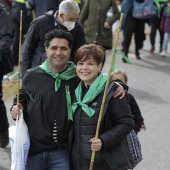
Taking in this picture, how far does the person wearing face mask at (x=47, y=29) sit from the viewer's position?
4539mm

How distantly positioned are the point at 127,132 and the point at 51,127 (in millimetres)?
568

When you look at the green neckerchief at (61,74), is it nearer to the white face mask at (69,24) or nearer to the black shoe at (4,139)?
the white face mask at (69,24)

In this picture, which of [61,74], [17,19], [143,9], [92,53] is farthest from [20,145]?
[143,9]

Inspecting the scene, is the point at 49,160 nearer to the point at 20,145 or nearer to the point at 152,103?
the point at 20,145

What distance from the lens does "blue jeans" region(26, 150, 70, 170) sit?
3350 mm

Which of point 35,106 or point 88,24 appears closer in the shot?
point 35,106

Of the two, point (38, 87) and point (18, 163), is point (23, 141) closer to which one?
point (18, 163)

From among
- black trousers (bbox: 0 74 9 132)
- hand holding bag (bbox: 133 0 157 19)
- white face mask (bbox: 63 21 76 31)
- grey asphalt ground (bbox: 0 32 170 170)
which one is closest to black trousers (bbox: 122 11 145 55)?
hand holding bag (bbox: 133 0 157 19)

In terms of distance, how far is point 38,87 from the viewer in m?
3.39

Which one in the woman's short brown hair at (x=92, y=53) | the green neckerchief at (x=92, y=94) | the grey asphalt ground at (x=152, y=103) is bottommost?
the grey asphalt ground at (x=152, y=103)

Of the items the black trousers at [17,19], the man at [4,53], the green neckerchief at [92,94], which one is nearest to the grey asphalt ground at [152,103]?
the man at [4,53]

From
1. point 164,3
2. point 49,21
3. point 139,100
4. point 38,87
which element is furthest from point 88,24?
point 38,87

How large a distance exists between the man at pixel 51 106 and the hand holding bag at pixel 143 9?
234 inches

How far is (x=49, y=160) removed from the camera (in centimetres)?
340
